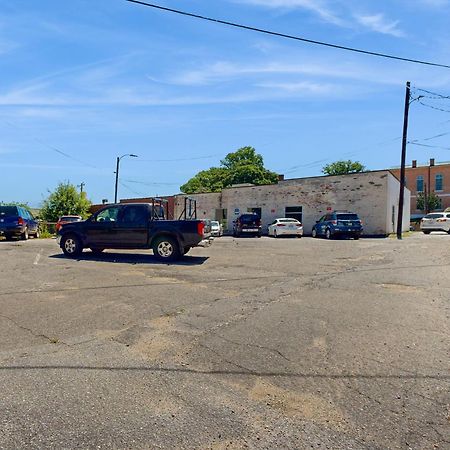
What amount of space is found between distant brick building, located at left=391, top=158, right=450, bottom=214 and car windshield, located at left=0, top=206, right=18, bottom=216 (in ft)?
191

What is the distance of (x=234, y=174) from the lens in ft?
252

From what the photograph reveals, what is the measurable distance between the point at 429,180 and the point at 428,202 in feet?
20.5

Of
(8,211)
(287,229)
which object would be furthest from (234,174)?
(8,211)

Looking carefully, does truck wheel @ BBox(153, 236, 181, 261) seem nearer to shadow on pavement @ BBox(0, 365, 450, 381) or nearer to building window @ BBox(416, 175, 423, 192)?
shadow on pavement @ BBox(0, 365, 450, 381)

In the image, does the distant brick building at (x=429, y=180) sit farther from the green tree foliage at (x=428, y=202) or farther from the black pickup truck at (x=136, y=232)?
the black pickup truck at (x=136, y=232)

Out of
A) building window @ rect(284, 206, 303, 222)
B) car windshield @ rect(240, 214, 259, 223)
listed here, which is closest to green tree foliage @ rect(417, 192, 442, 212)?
building window @ rect(284, 206, 303, 222)

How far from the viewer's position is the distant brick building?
6894 cm

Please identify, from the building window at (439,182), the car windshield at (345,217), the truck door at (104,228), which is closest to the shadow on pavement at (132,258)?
the truck door at (104,228)

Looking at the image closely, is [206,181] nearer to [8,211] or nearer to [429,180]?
[429,180]

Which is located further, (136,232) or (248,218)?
(248,218)

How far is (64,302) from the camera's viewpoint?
7703 millimetres

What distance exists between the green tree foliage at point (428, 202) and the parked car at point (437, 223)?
34.0m

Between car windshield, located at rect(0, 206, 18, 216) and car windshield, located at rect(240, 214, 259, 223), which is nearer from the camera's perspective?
car windshield, located at rect(0, 206, 18, 216)

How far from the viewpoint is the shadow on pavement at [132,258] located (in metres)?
13.7
